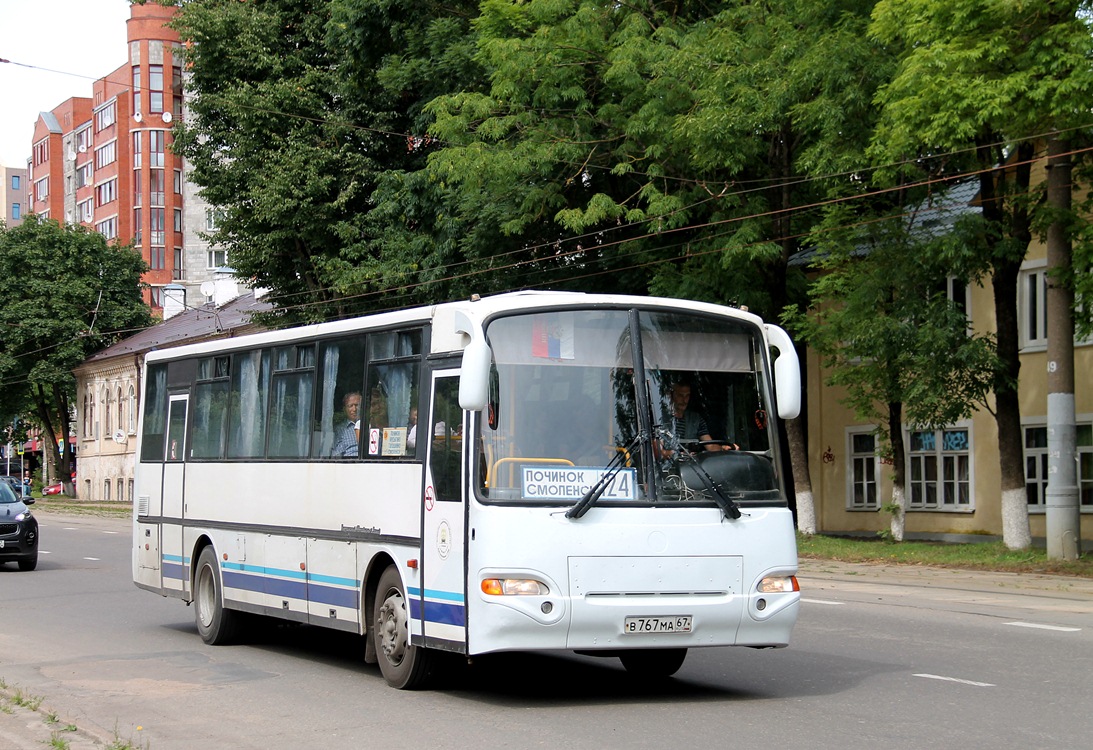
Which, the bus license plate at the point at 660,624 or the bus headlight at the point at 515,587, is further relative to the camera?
the bus license plate at the point at 660,624

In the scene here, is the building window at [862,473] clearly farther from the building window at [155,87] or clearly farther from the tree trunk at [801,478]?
the building window at [155,87]

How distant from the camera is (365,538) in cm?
1116

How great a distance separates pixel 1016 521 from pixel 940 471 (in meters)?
8.81

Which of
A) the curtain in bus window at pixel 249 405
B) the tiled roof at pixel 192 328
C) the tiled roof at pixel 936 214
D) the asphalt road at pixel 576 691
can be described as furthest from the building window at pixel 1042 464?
the tiled roof at pixel 192 328

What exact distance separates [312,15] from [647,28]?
13.7 m

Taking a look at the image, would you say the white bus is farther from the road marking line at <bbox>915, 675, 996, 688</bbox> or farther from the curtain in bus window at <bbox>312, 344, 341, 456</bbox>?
the road marking line at <bbox>915, 675, 996, 688</bbox>

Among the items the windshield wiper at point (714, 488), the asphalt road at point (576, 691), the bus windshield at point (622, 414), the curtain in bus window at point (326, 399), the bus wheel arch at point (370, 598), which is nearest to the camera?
the asphalt road at point (576, 691)

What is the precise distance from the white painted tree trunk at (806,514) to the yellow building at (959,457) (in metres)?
1.85

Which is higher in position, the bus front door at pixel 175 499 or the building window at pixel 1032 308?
the building window at pixel 1032 308

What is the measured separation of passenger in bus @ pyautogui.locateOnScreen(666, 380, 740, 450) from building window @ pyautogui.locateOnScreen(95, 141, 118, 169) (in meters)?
106

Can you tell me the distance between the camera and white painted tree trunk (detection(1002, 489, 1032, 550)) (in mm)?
27422

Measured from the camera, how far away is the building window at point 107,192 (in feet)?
361

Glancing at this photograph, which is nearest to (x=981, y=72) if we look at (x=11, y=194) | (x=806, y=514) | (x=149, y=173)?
(x=806, y=514)

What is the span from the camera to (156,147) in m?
108
